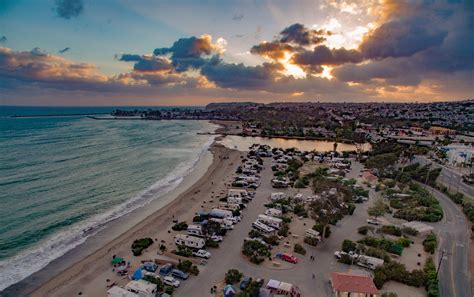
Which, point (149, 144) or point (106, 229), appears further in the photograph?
point (149, 144)

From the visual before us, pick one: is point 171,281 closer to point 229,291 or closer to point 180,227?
point 229,291

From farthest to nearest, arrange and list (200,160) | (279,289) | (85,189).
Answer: (200,160) → (85,189) → (279,289)

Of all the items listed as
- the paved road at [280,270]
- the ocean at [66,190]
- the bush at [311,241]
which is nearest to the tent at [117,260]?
the ocean at [66,190]

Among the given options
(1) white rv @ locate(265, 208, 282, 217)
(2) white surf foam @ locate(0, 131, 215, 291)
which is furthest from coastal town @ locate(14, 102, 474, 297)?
(2) white surf foam @ locate(0, 131, 215, 291)

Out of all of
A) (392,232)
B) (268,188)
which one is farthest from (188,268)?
(268,188)

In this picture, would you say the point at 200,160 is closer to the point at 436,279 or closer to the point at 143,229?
the point at 143,229

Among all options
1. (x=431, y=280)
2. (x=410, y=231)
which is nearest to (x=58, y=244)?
(x=431, y=280)
